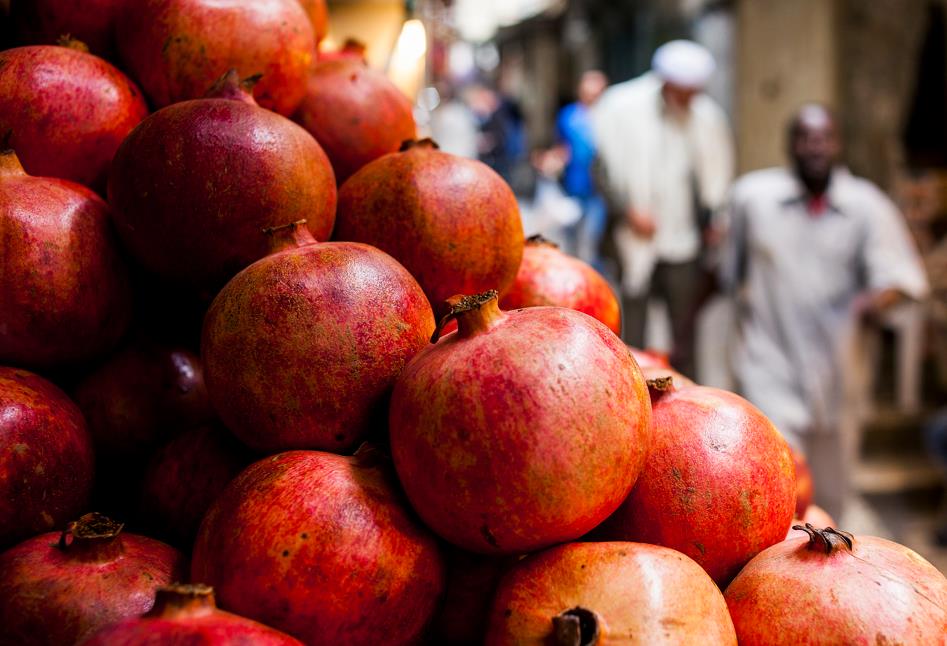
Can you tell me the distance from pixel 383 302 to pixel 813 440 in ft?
13.6

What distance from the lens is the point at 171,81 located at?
1724mm

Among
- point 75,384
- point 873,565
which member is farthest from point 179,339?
point 873,565

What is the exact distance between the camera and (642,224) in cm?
644

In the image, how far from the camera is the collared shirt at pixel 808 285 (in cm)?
466

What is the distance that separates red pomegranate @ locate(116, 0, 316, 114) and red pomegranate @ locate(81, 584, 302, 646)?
111 centimetres

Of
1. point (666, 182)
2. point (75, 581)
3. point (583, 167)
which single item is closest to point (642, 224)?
point (666, 182)

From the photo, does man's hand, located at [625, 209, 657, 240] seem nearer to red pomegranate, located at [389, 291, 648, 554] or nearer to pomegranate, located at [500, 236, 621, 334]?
pomegranate, located at [500, 236, 621, 334]

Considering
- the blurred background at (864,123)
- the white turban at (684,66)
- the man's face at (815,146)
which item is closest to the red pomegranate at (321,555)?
the blurred background at (864,123)

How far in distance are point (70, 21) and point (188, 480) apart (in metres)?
1.09

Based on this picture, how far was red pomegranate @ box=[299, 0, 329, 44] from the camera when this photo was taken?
2.18 m

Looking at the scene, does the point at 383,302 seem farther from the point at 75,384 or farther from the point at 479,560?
the point at 75,384

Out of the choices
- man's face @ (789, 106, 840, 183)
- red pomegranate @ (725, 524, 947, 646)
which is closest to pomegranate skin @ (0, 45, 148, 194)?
red pomegranate @ (725, 524, 947, 646)

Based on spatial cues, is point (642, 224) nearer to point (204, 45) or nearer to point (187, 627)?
point (204, 45)

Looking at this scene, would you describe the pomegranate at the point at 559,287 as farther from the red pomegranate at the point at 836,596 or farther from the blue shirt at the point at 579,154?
the blue shirt at the point at 579,154
